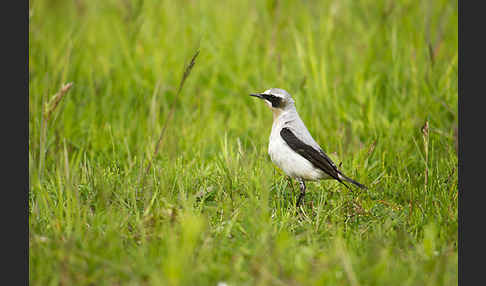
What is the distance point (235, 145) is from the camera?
18.0 ft

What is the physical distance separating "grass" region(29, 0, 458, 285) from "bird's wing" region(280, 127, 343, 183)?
305mm

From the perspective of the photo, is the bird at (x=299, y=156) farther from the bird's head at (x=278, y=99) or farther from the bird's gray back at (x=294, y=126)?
the bird's head at (x=278, y=99)

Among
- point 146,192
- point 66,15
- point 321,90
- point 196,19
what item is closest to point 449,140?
point 321,90

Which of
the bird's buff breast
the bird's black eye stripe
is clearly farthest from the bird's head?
the bird's buff breast

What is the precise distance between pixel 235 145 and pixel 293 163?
4.43 ft

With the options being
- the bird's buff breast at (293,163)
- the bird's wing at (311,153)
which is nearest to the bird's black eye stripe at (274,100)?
the bird's wing at (311,153)

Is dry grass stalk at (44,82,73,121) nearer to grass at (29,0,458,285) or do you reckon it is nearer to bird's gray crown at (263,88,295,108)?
grass at (29,0,458,285)

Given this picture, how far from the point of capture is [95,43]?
7438 millimetres

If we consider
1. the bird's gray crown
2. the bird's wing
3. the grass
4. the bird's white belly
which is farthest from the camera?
the bird's gray crown

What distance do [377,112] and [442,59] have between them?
1.58 metres

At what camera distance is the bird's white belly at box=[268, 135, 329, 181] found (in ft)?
13.8

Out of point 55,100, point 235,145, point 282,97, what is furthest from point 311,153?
point 55,100

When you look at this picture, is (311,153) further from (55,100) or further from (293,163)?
(55,100)

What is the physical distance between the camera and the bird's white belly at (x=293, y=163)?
166 inches
